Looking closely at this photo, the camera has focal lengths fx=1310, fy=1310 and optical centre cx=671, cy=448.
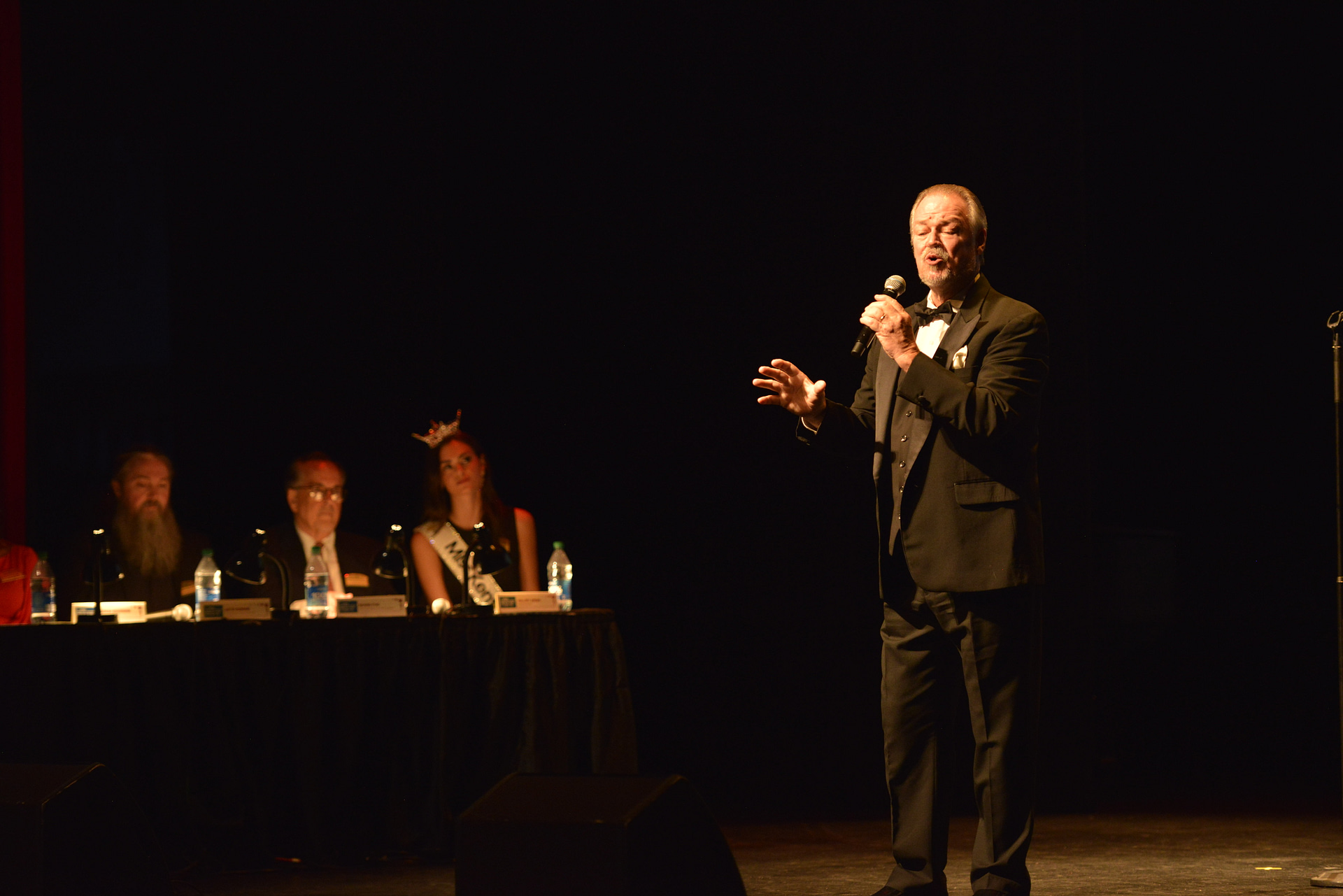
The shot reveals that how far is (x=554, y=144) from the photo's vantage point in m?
4.86

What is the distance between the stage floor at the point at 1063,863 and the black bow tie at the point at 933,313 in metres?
1.32

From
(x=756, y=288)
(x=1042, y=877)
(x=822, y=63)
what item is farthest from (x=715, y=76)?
(x=1042, y=877)

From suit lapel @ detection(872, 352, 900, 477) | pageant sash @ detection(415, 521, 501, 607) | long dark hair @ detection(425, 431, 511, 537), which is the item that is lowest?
pageant sash @ detection(415, 521, 501, 607)

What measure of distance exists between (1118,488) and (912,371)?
4.37 metres

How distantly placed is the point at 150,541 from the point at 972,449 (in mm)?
2794

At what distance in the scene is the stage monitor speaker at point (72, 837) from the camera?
199 centimetres

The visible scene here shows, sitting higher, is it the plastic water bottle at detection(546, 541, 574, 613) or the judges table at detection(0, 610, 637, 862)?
the plastic water bottle at detection(546, 541, 574, 613)

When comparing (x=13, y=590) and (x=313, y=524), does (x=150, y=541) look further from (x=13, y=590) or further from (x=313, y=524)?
(x=313, y=524)

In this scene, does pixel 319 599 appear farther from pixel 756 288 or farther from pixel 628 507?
pixel 756 288

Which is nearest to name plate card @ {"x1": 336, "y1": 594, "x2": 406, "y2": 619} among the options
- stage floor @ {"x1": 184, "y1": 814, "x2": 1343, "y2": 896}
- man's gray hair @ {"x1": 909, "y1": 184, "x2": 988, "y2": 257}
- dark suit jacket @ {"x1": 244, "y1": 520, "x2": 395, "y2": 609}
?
dark suit jacket @ {"x1": 244, "y1": 520, "x2": 395, "y2": 609}

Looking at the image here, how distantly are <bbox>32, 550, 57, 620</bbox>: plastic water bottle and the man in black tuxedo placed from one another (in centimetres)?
234

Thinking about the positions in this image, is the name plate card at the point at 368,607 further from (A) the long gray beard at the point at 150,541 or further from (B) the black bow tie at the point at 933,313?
(B) the black bow tie at the point at 933,313

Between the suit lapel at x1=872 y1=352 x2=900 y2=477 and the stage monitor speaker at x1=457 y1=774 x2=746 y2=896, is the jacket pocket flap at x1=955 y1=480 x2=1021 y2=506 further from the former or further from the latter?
the stage monitor speaker at x1=457 y1=774 x2=746 y2=896

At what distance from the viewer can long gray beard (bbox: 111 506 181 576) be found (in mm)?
4133
